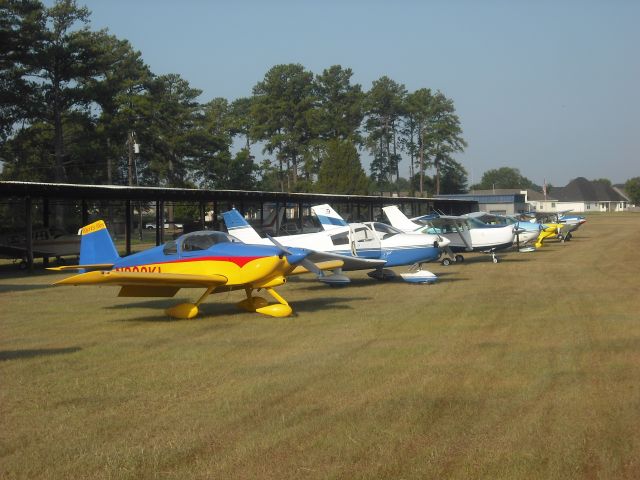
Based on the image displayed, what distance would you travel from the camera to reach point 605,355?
8953mm

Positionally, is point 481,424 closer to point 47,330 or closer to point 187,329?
point 187,329

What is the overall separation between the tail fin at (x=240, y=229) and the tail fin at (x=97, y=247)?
475 centimetres

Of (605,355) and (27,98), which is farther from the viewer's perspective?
(27,98)

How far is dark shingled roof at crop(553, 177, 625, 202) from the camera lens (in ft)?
479

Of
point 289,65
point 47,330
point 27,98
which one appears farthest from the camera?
point 289,65

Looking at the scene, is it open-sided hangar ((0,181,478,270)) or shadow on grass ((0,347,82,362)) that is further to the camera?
open-sided hangar ((0,181,478,270))

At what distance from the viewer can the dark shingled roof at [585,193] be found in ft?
479

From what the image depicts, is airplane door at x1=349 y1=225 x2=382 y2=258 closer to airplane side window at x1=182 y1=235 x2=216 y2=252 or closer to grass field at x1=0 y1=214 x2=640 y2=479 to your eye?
grass field at x1=0 y1=214 x2=640 y2=479

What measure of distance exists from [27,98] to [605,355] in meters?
41.5

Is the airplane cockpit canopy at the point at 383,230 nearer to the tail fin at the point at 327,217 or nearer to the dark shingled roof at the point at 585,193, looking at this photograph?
the tail fin at the point at 327,217

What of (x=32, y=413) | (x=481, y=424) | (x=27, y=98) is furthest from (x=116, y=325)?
(x=27, y=98)

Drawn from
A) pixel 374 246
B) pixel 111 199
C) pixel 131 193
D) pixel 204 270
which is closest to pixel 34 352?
pixel 204 270

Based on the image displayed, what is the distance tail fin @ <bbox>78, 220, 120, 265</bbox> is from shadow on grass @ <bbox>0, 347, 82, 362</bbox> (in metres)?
4.27

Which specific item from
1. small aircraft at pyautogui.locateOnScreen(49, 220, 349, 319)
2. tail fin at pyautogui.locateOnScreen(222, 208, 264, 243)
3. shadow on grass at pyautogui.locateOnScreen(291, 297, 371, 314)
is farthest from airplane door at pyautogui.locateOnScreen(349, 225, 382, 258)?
small aircraft at pyautogui.locateOnScreen(49, 220, 349, 319)
